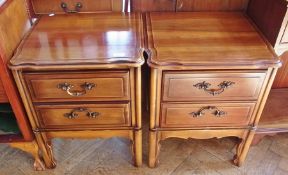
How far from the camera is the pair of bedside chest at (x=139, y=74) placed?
925mm

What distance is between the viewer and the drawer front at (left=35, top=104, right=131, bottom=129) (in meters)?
1.05

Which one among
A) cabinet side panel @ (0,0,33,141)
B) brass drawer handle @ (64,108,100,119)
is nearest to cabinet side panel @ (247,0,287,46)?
brass drawer handle @ (64,108,100,119)

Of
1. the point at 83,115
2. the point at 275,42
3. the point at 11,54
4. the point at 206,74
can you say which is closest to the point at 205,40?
the point at 206,74

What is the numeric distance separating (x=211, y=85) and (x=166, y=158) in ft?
1.89

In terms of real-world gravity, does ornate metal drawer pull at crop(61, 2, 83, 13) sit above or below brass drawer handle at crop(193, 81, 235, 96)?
above

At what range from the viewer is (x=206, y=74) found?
0.96 m

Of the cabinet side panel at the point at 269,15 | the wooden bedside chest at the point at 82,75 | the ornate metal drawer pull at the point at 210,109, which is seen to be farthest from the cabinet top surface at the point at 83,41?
the cabinet side panel at the point at 269,15

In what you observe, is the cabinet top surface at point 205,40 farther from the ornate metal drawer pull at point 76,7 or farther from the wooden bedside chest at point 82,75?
the ornate metal drawer pull at point 76,7

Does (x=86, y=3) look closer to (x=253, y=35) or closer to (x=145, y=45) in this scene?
(x=145, y=45)

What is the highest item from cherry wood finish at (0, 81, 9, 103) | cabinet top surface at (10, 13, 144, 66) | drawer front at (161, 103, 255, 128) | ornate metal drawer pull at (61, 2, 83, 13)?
ornate metal drawer pull at (61, 2, 83, 13)

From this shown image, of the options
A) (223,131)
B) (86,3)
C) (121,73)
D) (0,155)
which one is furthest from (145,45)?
(0,155)

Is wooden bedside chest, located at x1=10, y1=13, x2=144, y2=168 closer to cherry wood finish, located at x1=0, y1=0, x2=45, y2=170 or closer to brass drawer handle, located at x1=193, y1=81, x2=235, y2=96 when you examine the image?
cherry wood finish, located at x1=0, y1=0, x2=45, y2=170

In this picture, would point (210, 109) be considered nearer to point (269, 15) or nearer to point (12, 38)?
point (269, 15)

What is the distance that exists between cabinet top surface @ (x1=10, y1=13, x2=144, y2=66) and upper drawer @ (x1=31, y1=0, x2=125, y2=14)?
1.5 inches
